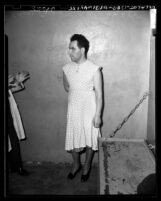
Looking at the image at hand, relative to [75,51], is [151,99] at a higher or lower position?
lower

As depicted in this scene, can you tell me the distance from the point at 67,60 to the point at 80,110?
86 cm

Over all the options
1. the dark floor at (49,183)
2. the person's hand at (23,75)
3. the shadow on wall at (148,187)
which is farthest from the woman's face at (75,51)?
the shadow on wall at (148,187)

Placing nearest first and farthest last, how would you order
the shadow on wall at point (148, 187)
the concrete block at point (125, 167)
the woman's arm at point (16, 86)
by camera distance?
1. the shadow on wall at point (148, 187)
2. the concrete block at point (125, 167)
3. the woman's arm at point (16, 86)

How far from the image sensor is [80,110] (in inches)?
131

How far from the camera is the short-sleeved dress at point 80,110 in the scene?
3268 mm

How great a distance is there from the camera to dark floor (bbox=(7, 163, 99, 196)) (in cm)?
307

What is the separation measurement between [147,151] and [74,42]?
185 cm

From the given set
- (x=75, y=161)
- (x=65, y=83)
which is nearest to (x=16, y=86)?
(x=65, y=83)

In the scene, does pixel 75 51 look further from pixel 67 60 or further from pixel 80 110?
pixel 80 110

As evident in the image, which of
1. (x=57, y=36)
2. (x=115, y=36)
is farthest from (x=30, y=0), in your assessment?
(x=115, y=36)

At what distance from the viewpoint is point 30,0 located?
200cm

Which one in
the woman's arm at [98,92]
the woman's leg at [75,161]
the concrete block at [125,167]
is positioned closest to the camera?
the concrete block at [125,167]

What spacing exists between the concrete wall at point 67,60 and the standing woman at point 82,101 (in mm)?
Answer: 279

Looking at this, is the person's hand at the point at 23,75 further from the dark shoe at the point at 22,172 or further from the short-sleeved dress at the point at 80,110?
the dark shoe at the point at 22,172
